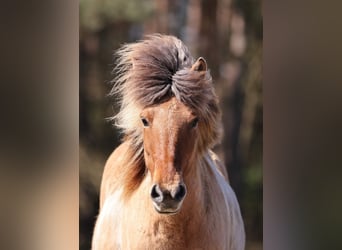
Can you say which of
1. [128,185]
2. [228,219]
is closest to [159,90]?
[128,185]

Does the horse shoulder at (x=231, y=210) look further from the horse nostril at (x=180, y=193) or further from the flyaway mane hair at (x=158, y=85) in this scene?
the horse nostril at (x=180, y=193)

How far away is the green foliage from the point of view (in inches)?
52.7

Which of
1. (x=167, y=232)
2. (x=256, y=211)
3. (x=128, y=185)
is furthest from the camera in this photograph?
(x=256, y=211)

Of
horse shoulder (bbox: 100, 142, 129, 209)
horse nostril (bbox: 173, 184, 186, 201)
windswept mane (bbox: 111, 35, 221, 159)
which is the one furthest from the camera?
horse shoulder (bbox: 100, 142, 129, 209)

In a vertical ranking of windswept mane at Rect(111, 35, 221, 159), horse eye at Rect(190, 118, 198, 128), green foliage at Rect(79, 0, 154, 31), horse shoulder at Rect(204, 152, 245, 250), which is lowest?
horse shoulder at Rect(204, 152, 245, 250)

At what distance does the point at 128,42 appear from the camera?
1.36 meters

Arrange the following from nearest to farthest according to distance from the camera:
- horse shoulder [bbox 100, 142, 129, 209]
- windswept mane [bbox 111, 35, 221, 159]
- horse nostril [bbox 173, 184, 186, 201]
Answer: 1. horse nostril [bbox 173, 184, 186, 201]
2. windswept mane [bbox 111, 35, 221, 159]
3. horse shoulder [bbox 100, 142, 129, 209]

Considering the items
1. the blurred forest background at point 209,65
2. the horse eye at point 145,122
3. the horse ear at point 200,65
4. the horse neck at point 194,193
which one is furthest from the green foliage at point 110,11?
the horse neck at point 194,193

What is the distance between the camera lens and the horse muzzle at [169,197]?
1.12 meters

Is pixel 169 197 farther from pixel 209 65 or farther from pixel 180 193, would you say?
pixel 209 65

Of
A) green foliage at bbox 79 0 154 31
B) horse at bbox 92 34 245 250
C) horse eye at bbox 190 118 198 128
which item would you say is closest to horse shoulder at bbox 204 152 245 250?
horse at bbox 92 34 245 250

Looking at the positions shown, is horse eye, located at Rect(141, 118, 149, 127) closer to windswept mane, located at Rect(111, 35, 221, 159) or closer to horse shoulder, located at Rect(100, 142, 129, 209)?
windswept mane, located at Rect(111, 35, 221, 159)
